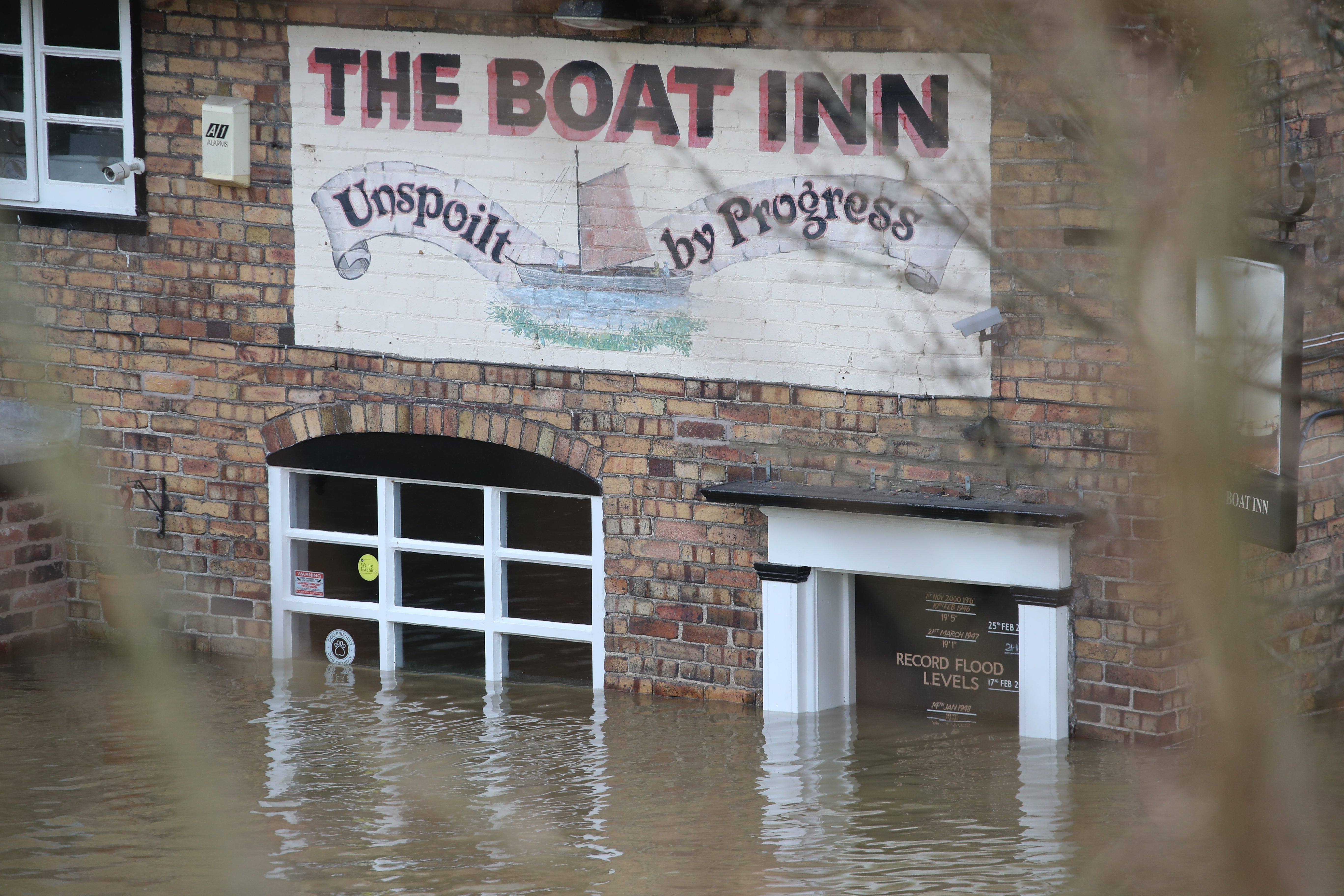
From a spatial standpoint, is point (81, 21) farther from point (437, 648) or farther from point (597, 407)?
point (437, 648)

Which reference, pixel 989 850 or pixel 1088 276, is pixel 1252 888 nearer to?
pixel 989 850

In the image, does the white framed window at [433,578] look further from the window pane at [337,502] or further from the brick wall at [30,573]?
the brick wall at [30,573]

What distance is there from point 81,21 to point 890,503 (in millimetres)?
5103

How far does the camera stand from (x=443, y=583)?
948cm

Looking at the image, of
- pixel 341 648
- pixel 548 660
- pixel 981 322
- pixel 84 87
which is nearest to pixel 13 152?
pixel 84 87

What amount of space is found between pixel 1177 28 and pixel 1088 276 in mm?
1774

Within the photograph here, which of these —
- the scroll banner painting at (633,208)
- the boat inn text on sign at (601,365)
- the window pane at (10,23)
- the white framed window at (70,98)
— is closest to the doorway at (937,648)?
the boat inn text on sign at (601,365)

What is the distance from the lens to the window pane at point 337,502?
935 cm

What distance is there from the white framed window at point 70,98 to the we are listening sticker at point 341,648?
2.51 metres

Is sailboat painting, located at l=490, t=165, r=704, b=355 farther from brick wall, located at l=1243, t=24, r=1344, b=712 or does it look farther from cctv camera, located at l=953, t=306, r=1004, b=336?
brick wall, located at l=1243, t=24, r=1344, b=712

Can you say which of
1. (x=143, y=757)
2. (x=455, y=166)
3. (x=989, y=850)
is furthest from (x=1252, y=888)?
(x=455, y=166)

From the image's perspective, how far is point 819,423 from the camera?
8133mm

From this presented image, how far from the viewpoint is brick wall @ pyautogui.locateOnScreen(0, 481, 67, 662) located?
9602 millimetres

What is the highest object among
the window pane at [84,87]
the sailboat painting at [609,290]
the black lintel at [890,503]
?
the window pane at [84,87]
